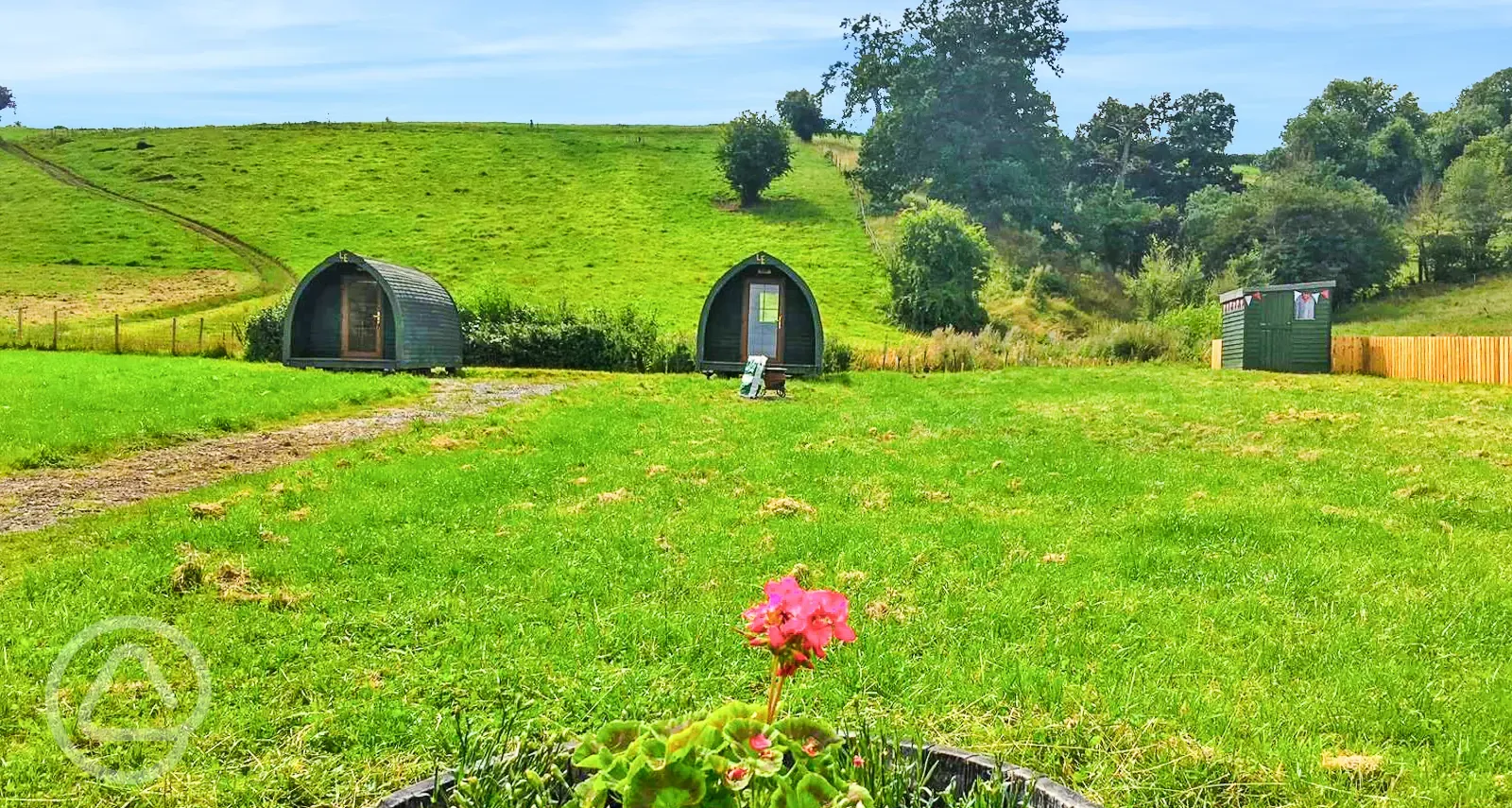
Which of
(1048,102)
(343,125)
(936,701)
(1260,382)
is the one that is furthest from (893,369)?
(343,125)

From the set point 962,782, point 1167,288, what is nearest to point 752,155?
point 1167,288

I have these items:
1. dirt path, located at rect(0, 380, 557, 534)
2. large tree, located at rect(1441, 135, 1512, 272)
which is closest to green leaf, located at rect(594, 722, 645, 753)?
dirt path, located at rect(0, 380, 557, 534)

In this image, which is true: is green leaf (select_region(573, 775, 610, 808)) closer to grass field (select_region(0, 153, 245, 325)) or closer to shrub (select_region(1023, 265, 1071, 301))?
grass field (select_region(0, 153, 245, 325))

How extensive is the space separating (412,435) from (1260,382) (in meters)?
20.6

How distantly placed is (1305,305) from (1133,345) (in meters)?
5.95

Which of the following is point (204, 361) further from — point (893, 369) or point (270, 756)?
point (270, 756)

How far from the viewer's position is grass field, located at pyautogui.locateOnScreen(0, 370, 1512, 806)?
3.59 m

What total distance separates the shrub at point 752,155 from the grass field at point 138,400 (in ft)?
137

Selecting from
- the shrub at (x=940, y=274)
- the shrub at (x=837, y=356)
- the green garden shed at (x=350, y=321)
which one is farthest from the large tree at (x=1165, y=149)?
the green garden shed at (x=350, y=321)

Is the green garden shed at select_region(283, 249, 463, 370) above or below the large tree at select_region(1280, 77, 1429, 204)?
below

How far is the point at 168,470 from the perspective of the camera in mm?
10312

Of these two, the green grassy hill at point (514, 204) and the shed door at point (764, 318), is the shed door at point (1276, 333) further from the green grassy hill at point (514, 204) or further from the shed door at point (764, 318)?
the shed door at point (764, 318)

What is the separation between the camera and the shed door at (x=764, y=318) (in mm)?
28734
